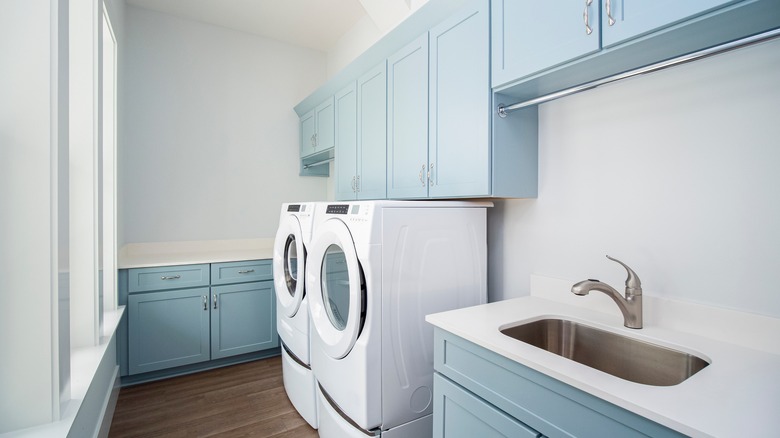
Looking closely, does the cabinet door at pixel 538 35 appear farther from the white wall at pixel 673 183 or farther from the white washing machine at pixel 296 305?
the white washing machine at pixel 296 305

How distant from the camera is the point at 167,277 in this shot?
2723mm

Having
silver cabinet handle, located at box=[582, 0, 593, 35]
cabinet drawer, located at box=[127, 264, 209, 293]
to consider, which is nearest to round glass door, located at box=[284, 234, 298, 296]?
cabinet drawer, located at box=[127, 264, 209, 293]

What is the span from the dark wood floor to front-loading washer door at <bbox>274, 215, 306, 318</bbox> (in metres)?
0.62

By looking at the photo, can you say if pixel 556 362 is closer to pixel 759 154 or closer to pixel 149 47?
pixel 759 154

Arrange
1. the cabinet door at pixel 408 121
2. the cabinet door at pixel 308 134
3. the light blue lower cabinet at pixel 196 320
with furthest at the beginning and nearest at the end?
the cabinet door at pixel 308 134, the light blue lower cabinet at pixel 196 320, the cabinet door at pixel 408 121

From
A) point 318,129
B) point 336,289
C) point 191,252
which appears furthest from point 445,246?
point 191,252

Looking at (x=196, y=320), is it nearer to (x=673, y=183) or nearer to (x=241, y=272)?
(x=241, y=272)

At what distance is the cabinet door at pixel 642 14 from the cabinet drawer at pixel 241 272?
280cm

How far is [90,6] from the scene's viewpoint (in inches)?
67.0

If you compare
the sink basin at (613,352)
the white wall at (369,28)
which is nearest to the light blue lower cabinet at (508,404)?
the sink basin at (613,352)

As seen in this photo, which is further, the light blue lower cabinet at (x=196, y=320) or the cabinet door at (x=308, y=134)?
the cabinet door at (x=308, y=134)

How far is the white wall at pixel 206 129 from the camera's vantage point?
3123 mm

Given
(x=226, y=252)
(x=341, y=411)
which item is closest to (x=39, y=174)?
(x=341, y=411)

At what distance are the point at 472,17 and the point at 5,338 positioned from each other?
2051mm
